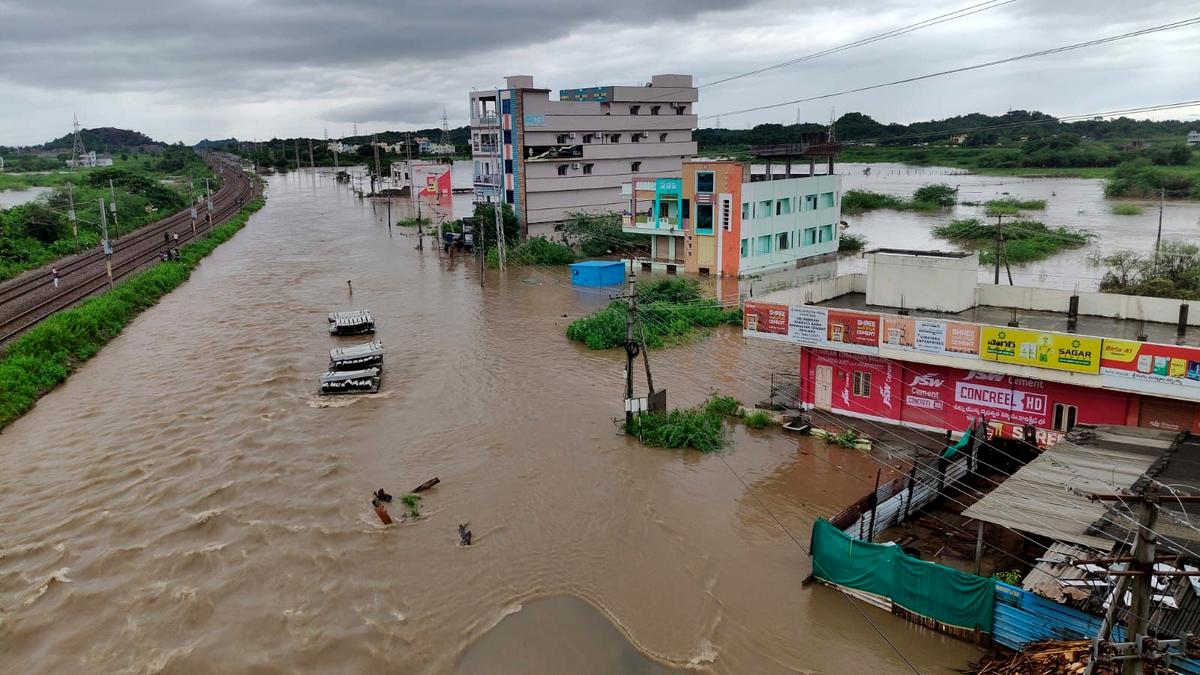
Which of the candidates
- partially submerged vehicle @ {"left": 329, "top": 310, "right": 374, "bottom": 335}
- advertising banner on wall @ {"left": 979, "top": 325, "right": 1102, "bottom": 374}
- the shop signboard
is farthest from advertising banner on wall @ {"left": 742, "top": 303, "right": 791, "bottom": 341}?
partially submerged vehicle @ {"left": 329, "top": 310, "right": 374, "bottom": 335}

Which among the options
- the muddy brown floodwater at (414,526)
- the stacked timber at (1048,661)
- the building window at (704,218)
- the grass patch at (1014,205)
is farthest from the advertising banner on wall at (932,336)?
the grass patch at (1014,205)

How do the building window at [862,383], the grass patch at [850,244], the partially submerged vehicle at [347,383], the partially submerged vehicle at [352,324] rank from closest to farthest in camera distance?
the building window at [862,383], the partially submerged vehicle at [347,383], the partially submerged vehicle at [352,324], the grass patch at [850,244]

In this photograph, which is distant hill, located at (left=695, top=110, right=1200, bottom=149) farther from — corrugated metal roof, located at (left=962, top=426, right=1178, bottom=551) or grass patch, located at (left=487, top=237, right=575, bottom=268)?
corrugated metal roof, located at (left=962, top=426, right=1178, bottom=551)

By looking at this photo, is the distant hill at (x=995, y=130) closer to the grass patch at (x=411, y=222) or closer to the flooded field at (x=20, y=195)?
the grass patch at (x=411, y=222)

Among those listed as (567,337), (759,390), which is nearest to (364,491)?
(759,390)

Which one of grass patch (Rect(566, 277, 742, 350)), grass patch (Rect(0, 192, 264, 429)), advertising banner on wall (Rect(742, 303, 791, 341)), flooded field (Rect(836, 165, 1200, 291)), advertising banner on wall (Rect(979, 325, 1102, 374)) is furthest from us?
flooded field (Rect(836, 165, 1200, 291))
